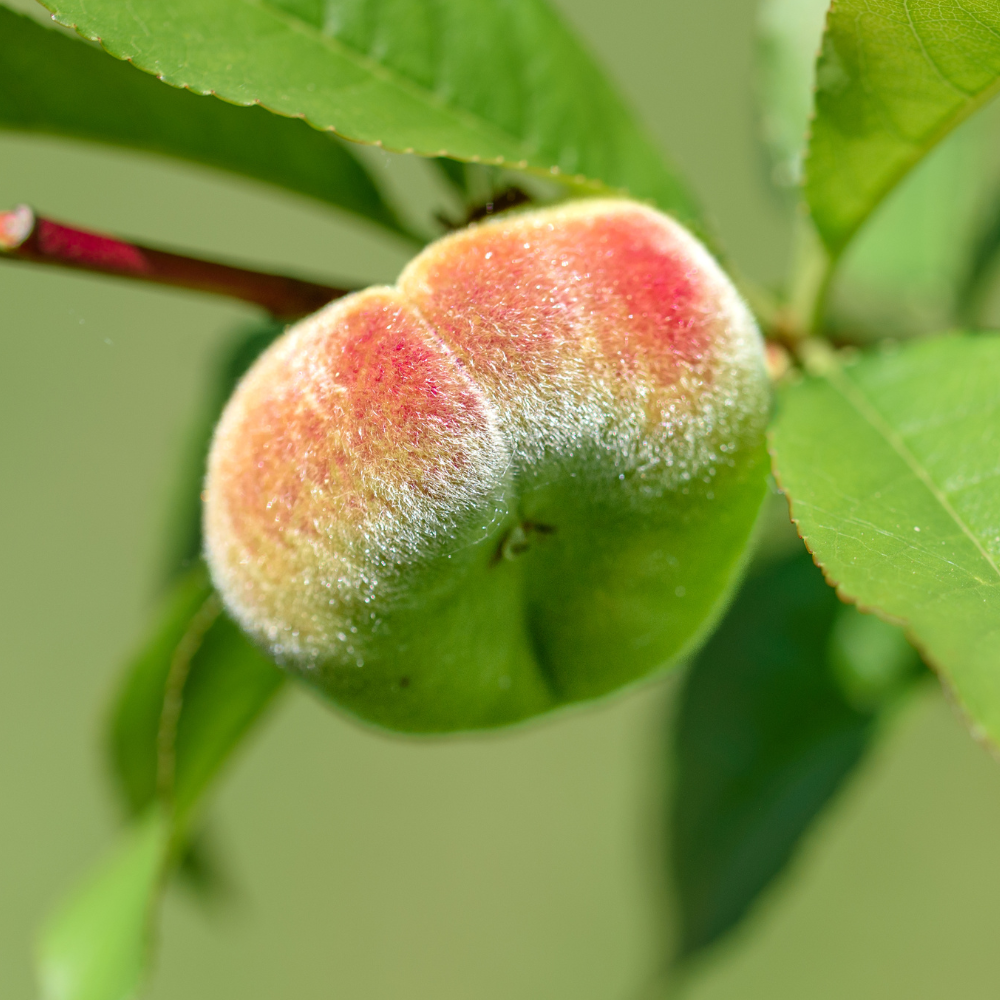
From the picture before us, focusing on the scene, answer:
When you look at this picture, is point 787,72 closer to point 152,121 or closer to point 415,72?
point 415,72

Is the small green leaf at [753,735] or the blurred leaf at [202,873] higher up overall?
the small green leaf at [753,735]

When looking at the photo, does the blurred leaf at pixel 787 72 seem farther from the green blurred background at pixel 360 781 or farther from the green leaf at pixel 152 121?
the green blurred background at pixel 360 781

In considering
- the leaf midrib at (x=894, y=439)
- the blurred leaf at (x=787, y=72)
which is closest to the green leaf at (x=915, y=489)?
the leaf midrib at (x=894, y=439)

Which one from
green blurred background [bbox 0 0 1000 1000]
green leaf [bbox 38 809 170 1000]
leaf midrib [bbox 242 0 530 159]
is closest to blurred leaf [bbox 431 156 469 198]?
leaf midrib [bbox 242 0 530 159]

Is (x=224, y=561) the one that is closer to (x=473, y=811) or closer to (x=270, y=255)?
(x=473, y=811)

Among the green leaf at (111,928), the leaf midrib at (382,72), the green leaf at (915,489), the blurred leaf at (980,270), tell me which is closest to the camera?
the green leaf at (915,489)

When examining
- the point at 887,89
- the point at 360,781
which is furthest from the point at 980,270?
the point at 360,781
